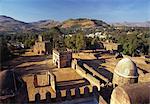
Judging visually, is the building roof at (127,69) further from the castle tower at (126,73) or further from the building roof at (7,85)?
the building roof at (7,85)

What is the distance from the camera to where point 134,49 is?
35.4 m

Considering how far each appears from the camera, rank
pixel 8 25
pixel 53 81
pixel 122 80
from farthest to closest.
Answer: pixel 8 25, pixel 53 81, pixel 122 80

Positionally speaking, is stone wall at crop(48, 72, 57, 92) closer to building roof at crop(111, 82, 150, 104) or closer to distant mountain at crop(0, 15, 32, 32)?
building roof at crop(111, 82, 150, 104)

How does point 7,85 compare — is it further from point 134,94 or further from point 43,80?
point 43,80

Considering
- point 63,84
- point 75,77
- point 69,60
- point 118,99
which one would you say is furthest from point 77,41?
point 118,99

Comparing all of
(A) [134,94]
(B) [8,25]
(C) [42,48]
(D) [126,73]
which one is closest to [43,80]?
(D) [126,73]

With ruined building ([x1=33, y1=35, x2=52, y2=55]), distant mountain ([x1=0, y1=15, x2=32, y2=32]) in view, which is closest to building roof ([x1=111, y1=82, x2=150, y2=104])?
ruined building ([x1=33, y1=35, x2=52, y2=55])

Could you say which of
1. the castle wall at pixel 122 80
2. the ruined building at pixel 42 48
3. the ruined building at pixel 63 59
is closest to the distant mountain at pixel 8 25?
the ruined building at pixel 42 48

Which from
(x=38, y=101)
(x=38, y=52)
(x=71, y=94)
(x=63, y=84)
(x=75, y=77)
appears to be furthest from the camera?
(x=38, y=52)

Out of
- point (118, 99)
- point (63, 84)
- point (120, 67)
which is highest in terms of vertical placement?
point (120, 67)

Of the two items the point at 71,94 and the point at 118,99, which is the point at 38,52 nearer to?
the point at 71,94

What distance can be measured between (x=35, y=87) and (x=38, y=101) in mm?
5534

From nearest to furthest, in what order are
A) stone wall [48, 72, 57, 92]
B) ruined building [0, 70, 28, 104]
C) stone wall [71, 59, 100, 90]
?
ruined building [0, 70, 28, 104], stone wall [48, 72, 57, 92], stone wall [71, 59, 100, 90]

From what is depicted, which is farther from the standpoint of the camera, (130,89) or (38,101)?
(38,101)
